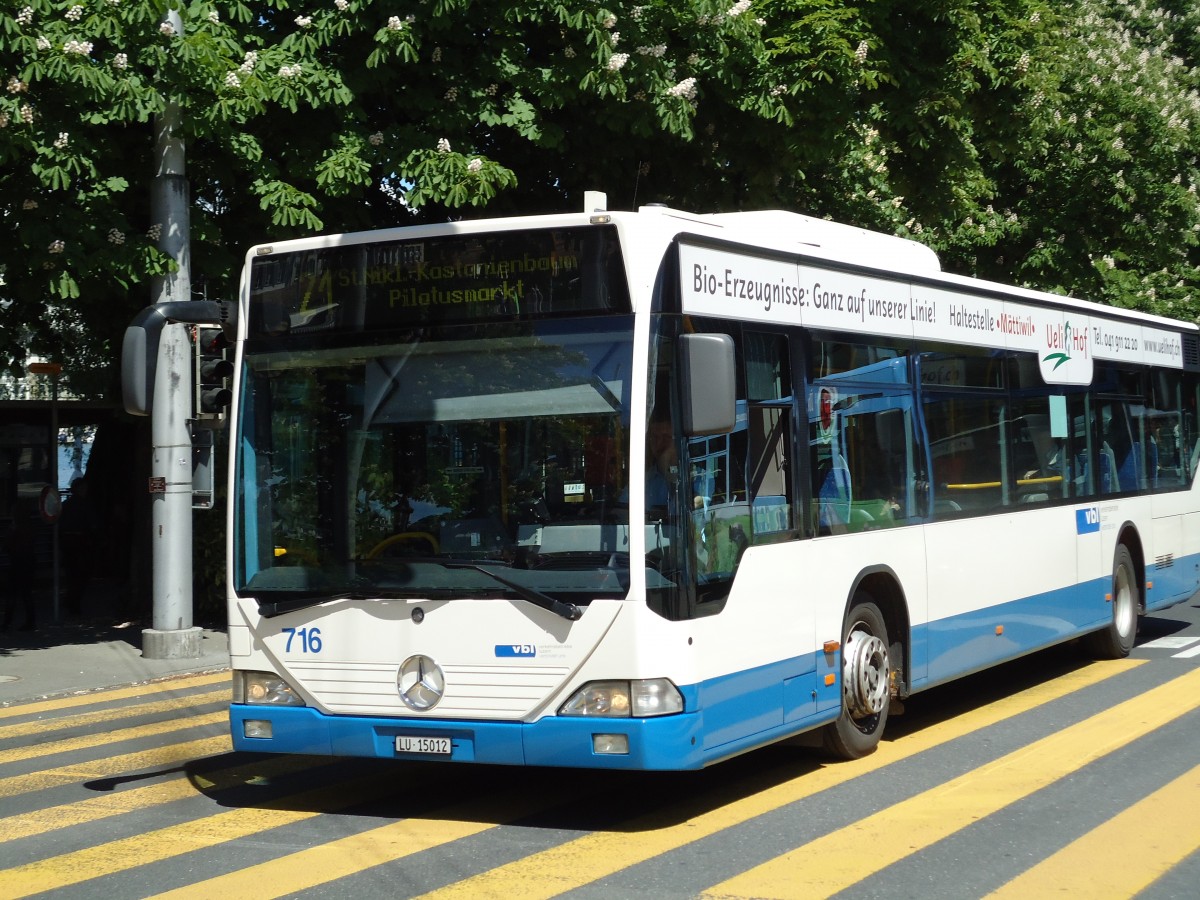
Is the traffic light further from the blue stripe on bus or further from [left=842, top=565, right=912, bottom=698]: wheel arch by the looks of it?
[left=842, top=565, right=912, bottom=698]: wheel arch

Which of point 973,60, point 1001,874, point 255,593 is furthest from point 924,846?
point 973,60

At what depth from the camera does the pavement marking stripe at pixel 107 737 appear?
993cm

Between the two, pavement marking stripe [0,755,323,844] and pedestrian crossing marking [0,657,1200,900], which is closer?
pedestrian crossing marking [0,657,1200,900]

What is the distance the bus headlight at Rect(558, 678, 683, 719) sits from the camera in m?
6.83

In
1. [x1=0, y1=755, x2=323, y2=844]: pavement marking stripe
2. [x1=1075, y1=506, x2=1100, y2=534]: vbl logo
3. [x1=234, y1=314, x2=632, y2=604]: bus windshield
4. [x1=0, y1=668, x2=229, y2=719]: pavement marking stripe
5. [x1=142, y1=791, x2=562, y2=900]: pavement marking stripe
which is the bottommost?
[x1=142, y1=791, x2=562, y2=900]: pavement marking stripe

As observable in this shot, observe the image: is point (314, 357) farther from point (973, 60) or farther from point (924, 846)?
point (973, 60)

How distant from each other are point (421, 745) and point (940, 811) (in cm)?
251

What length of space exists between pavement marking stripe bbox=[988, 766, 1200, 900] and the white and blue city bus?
5.25 ft

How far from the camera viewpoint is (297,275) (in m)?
7.76

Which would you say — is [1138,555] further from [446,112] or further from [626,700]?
[626,700]

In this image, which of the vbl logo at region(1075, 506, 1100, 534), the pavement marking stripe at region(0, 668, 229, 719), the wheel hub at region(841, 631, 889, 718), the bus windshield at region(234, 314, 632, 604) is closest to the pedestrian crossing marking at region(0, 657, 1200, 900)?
the wheel hub at region(841, 631, 889, 718)

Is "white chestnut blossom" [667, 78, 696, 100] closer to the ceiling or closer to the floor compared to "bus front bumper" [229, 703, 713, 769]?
closer to the ceiling

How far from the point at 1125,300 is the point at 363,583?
917 inches

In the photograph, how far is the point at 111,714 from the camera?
1173 cm
